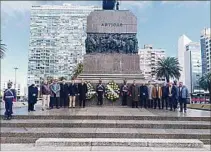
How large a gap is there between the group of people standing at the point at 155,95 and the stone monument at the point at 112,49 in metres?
2.59

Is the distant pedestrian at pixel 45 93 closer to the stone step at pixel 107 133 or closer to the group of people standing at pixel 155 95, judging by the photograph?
the group of people standing at pixel 155 95

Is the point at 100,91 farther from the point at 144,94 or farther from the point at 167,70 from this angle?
the point at 167,70

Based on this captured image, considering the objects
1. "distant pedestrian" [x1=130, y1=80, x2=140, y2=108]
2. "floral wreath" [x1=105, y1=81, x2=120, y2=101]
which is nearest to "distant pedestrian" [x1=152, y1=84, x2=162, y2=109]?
"distant pedestrian" [x1=130, y1=80, x2=140, y2=108]

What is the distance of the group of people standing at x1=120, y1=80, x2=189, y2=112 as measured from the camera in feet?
53.7

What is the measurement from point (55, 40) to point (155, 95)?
3599 inches

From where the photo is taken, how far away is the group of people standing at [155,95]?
16359 millimetres

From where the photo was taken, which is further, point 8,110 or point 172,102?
point 172,102

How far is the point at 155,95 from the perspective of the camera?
56.5 feet

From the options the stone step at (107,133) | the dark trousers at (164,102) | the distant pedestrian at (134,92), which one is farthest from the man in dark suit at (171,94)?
the stone step at (107,133)

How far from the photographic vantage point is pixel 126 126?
1170cm

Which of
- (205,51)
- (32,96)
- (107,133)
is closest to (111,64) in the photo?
(32,96)

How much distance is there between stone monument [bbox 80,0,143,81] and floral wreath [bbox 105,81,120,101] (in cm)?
177

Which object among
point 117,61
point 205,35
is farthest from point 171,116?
point 205,35

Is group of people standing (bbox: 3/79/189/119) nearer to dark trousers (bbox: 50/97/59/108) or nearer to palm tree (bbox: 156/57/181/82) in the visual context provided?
dark trousers (bbox: 50/97/59/108)
